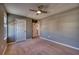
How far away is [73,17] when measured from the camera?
8.44 feet

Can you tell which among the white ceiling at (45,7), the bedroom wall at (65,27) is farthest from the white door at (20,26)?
the bedroom wall at (65,27)

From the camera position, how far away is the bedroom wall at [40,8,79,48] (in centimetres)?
257

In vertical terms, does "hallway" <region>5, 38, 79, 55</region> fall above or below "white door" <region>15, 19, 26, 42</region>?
below

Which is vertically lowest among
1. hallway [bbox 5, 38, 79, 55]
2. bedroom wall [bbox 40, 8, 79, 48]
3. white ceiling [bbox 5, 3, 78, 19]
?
hallway [bbox 5, 38, 79, 55]

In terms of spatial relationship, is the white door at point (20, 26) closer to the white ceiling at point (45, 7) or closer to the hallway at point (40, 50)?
the white ceiling at point (45, 7)

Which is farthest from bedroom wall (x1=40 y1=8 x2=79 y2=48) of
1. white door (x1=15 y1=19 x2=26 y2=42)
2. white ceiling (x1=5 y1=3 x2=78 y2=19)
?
white door (x1=15 y1=19 x2=26 y2=42)

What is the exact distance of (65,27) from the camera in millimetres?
2619

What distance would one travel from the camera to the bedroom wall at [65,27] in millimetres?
2572

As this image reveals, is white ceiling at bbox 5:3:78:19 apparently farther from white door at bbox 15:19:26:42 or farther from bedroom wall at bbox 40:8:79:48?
white door at bbox 15:19:26:42

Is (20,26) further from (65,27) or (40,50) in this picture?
(65,27)

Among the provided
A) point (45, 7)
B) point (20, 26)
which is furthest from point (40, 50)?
point (45, 7)

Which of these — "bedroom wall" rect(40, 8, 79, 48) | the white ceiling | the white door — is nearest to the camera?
the white ceiling

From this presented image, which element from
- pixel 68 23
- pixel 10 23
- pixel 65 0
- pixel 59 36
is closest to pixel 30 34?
pixel 10 23
